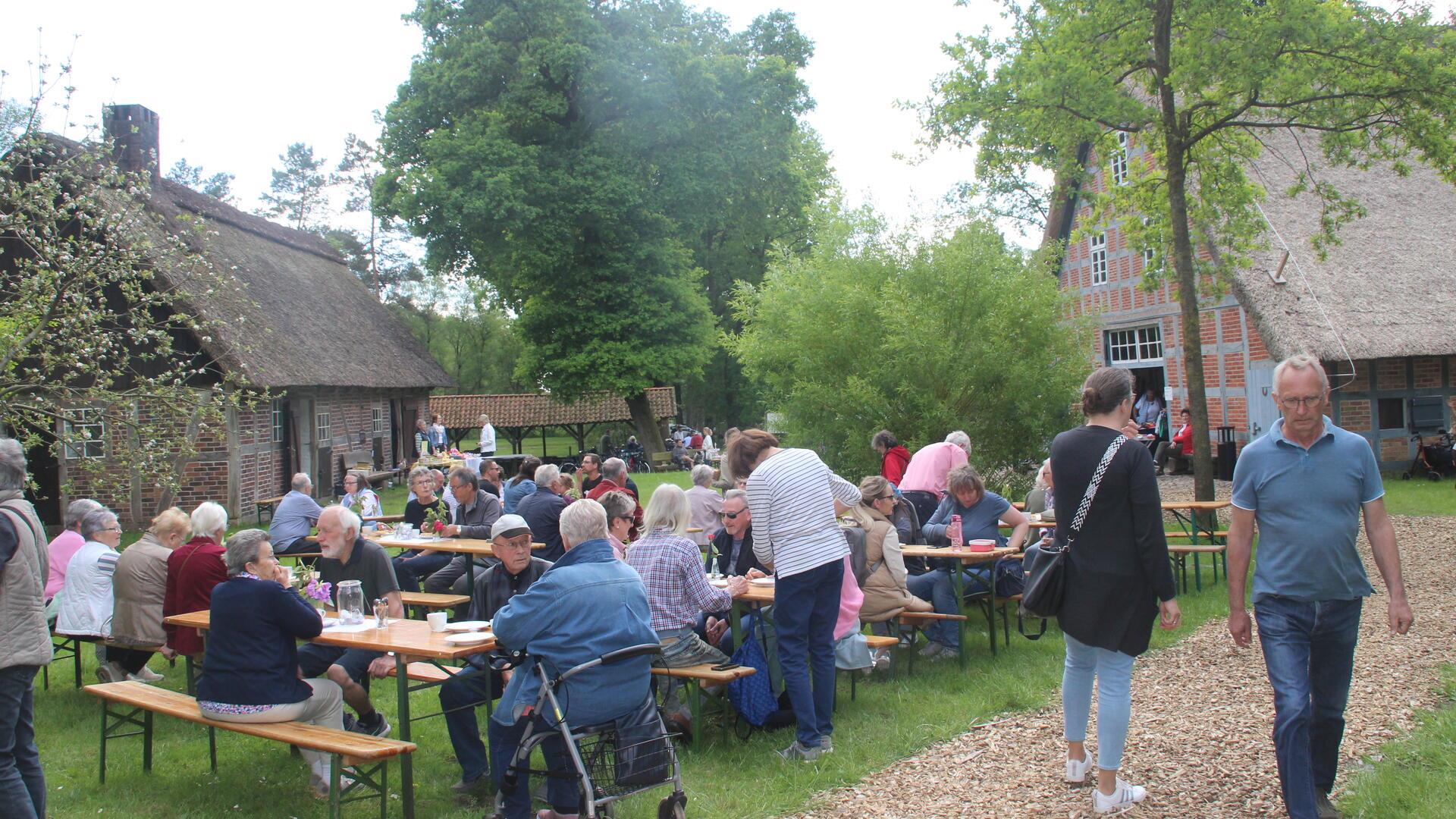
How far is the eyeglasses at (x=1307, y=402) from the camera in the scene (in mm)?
3883

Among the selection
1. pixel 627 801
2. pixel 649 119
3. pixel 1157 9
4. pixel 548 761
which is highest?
pixel 649 119

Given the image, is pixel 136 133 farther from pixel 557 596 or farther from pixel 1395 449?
pixel 1395 449

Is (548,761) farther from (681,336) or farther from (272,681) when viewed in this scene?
(681,336)

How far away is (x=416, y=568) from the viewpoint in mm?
9859

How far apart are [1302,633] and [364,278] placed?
160ft

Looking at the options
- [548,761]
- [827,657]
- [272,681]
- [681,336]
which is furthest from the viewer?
[681,336]

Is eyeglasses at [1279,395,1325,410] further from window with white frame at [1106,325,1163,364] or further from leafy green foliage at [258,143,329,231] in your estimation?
leafy green foliage at [258,143,329,231]

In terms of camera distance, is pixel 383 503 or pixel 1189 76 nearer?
pixel 1189 76

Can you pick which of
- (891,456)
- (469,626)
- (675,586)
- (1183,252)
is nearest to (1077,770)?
(675,586)

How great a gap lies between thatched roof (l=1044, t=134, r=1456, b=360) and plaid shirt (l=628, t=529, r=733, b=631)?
13.6 meters

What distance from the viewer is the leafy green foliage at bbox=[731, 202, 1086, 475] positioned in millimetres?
14117

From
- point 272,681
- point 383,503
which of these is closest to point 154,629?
point 272,681

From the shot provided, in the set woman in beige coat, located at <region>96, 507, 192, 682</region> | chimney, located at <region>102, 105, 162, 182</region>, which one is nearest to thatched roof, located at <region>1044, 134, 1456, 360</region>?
woman in beige coat, located at <region>96, 507, 192, 682</region>

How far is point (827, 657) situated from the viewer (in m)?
5.63
